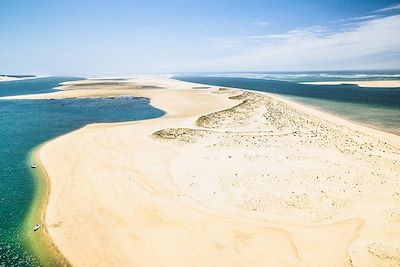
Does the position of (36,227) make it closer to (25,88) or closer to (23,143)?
(23,143)

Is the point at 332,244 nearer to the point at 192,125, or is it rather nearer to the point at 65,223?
the point at 65,223

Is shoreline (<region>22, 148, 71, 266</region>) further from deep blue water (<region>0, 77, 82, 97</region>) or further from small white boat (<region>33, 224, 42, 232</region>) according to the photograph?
deep blue water (<region>0, 77, 82, 97</region>)

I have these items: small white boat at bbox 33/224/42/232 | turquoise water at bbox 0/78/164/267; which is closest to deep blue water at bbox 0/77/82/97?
turquoise water at bbox 0/78/164/267

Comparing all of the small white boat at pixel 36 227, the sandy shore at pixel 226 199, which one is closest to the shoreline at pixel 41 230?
the small white boat at pixel 36 227

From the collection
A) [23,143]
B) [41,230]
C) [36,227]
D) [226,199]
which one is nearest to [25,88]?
[23,143]

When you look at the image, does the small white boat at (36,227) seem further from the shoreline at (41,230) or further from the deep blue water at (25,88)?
the deep blue water at (25,88)

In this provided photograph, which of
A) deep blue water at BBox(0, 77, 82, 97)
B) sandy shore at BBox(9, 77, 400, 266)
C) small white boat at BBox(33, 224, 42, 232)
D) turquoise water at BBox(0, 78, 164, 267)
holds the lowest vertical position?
deep blue water at BBox(0, 77, 82, 97)

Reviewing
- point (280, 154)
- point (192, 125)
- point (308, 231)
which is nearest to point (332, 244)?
point (308, 231)
